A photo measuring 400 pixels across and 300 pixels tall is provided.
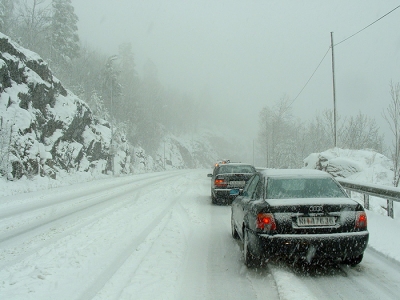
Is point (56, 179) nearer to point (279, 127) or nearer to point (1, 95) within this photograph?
point (1, 95)

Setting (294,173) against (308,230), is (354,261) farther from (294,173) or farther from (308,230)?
(294,173)

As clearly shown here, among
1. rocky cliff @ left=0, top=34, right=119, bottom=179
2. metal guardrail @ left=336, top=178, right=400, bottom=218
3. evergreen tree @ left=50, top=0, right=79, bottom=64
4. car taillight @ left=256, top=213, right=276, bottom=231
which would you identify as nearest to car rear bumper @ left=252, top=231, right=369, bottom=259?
car taillight @ left=256, top=213, right=276, bottom=231

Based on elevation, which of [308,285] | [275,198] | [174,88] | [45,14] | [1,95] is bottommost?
[308,285]

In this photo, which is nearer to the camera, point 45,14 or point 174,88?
point 45,14

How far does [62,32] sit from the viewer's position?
148ft

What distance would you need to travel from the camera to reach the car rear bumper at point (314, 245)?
477 cm

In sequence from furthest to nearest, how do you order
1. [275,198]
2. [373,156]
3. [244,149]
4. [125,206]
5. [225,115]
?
[225,115], [244,149], [373,156], [125,206], [275,198]

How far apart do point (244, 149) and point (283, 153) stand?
92665mm

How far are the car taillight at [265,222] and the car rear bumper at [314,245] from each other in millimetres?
129

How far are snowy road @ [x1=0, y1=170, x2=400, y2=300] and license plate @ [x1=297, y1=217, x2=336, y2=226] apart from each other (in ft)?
2.48

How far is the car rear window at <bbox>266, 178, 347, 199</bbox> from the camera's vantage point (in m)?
5.34

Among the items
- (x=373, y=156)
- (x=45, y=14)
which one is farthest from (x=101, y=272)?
(x=45, y=14)

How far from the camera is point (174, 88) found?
132 metres

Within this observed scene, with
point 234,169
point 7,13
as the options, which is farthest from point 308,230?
point 7,13
